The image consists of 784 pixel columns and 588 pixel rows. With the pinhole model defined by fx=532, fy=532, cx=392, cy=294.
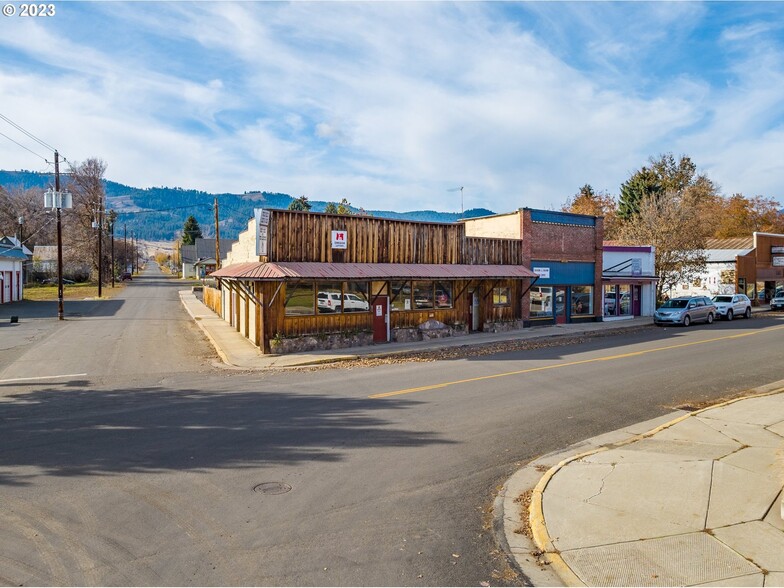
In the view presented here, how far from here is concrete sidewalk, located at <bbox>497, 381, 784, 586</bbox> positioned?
190 inches

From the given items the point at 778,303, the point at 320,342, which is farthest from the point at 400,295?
the point at 778,303

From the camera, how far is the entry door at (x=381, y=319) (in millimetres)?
21516

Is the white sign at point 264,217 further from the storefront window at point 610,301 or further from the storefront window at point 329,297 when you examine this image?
the storefront window at point 610,301

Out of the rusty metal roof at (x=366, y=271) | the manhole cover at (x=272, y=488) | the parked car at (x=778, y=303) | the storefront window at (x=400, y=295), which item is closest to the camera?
the manhole cover at (x=272, y=488)

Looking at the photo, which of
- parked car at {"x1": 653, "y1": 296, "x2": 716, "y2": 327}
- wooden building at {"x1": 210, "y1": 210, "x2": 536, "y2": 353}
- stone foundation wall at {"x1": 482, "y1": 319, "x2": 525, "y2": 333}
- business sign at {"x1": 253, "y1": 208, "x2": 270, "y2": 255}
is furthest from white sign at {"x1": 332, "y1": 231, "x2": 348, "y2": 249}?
parked car at {"x1": 653, "y1": 296, "x2": 716, "y2": 327}

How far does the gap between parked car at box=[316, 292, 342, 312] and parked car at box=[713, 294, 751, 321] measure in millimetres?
25310

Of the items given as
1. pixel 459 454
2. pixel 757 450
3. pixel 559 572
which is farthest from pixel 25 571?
pixel 757 450

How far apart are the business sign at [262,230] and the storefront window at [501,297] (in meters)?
11.6

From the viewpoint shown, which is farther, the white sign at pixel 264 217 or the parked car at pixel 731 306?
the parked car at pixel 731 306

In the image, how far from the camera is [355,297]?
830 inches

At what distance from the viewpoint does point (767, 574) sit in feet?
15.2

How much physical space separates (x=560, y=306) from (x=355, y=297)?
13.2 m

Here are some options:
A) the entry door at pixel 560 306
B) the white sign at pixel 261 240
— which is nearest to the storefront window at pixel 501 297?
the entry door at pixel 560 306

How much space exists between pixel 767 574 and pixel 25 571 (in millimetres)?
6619
